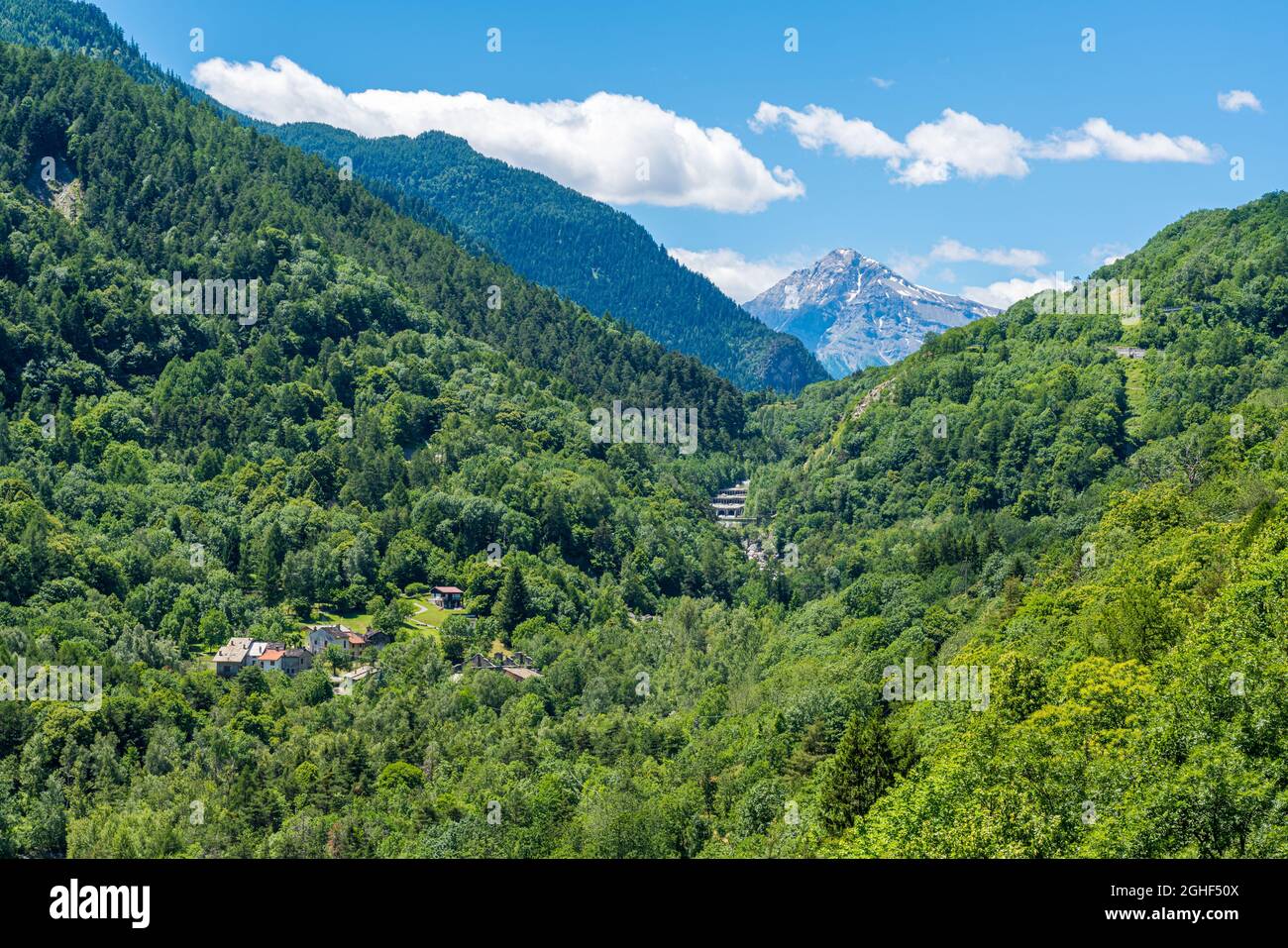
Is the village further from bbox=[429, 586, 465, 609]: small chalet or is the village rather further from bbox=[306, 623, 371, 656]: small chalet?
bbox=[429, 586, 465, 609]: small chalet

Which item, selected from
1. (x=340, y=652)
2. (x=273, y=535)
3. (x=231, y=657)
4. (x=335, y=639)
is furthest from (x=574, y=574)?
(x=231, y=657)

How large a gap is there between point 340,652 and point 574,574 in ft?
120

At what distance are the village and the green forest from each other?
172cm

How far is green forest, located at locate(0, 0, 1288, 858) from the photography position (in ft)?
146

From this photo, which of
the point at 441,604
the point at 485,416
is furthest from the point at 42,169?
the point at 441,604

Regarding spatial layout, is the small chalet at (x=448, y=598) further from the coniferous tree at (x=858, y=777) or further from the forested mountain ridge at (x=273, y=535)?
the coniferous tree at (x=858, y=777)

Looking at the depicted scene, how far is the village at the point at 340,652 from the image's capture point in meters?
104

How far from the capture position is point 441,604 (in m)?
130

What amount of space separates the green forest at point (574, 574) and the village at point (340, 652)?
1.72 m

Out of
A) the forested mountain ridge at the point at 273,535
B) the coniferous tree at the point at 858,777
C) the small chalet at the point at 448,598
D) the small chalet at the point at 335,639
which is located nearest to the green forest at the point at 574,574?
the coniferous tree at the point at 858,777

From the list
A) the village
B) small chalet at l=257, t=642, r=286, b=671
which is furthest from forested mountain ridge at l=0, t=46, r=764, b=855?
small chalet at l=257, t=642, r=286, b=671

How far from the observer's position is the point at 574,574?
141625mm
